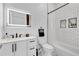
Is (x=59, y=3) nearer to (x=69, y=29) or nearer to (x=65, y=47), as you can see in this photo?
(x=69, y=29)

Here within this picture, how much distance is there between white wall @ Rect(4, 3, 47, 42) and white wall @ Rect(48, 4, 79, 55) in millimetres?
309

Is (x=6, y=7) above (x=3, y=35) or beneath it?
above

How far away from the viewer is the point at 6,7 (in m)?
2.20

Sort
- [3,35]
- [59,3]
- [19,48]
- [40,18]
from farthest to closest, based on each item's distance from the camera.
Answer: [40,18], [59,3], [3,35], [19,48]

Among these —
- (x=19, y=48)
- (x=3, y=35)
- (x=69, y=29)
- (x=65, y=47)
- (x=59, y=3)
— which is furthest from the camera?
(x=59, y=3)

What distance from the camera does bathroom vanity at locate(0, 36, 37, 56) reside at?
144cm

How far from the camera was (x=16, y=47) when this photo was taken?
167cm

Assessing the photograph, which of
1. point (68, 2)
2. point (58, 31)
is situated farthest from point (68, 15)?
point (58, 31)

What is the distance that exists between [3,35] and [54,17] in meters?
2.00

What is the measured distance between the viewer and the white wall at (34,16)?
2.30 metres

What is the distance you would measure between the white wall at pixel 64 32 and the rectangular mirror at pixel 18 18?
991 mm

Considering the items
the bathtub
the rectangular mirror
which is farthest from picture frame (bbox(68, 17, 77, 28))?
the rectangular mirror

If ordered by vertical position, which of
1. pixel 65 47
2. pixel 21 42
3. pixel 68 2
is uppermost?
pixel 68 2

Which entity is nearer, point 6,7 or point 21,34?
point 6,7
